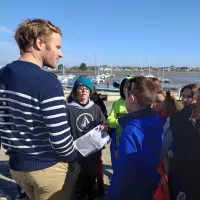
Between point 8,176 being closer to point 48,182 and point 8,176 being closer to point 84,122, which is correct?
point 84,122

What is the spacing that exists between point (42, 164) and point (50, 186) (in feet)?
0.68

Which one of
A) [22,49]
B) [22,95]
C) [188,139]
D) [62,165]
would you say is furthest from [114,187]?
[22,49]

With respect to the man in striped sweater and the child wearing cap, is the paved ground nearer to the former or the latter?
the child wearing cap

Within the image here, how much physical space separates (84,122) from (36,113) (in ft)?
5.49

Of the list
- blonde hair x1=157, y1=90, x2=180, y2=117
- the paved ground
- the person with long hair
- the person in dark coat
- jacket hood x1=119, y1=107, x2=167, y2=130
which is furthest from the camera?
the paved ground

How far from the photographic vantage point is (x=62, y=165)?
1.92m

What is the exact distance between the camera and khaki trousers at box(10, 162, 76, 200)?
180 centimetres

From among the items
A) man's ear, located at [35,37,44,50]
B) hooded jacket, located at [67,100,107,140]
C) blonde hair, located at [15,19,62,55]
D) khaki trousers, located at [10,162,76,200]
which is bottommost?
khaki trousers, located at [10,162,76,200]

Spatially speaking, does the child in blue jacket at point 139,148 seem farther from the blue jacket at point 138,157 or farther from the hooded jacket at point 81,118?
the hooded jacket at point 81,118

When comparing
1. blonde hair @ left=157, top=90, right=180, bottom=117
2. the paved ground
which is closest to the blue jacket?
blonde hair @ left=157, top=90, right=180, bottom=117

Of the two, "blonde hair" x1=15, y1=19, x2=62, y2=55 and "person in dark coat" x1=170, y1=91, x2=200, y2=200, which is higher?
"blonde hair" x1=15, y1=19, x2=62, y2=55

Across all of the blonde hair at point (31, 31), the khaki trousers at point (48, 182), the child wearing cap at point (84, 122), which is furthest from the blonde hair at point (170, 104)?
the blonde hair at point (31, 31)

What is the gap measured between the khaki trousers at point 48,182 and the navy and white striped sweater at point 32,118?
58 mm

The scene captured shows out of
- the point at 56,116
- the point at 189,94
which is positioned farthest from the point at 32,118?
the point at 189,94
